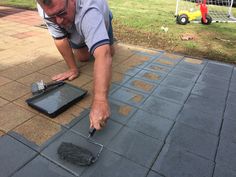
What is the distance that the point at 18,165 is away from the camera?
73.2 inches

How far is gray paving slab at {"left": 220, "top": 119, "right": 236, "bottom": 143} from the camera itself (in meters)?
2.28

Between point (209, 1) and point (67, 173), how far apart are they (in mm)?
8856

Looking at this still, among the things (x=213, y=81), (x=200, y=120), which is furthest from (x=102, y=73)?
(x=213, y=81)

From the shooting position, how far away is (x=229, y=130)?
2.38 metres

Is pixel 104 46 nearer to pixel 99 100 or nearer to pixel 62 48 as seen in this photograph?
pixel 99 100

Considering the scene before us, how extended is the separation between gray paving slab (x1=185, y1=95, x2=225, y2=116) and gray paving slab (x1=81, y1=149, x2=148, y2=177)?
3.83 feet

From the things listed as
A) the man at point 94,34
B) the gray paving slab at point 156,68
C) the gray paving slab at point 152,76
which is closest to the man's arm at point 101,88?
the man at point 94,34

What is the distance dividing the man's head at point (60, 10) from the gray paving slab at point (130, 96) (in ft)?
3.55

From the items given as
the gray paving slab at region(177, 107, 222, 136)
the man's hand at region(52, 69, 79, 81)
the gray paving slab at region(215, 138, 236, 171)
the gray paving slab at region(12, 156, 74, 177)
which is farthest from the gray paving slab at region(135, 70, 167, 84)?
the gray paving slab at region(12, 156, 74, 177)

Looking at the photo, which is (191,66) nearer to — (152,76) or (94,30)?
(152,76)

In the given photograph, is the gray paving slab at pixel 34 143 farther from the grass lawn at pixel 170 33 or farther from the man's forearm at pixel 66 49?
the grass lawn at pixel 170 33

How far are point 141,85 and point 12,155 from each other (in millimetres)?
1745

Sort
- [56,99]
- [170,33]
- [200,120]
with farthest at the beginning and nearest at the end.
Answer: [170,33]
[56,99]
[200,120]

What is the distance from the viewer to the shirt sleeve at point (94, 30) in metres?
1.95
